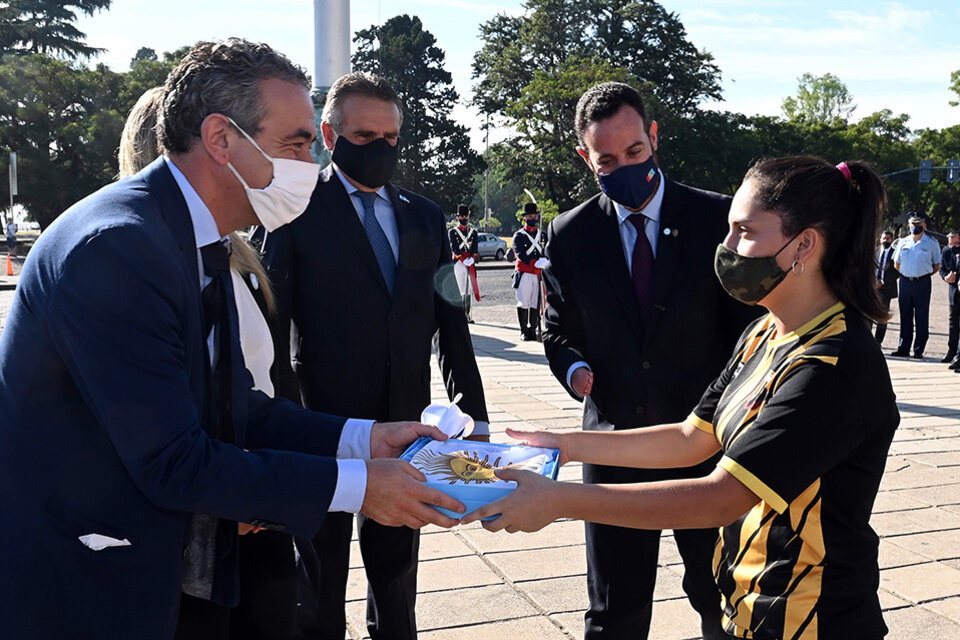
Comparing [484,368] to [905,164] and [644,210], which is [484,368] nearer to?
[644,210]

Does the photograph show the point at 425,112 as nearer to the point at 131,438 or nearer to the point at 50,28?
the point at 50,28

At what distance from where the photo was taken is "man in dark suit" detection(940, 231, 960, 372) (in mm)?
12000

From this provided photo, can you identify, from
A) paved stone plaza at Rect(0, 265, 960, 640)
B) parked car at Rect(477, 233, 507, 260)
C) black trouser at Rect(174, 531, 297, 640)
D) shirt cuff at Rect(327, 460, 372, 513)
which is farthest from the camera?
parked car at Rect(477, 233, 507, 260)

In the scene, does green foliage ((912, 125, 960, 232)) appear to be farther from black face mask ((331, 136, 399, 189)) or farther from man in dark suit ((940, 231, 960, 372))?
black face mask ((331, 136, 399, 189))

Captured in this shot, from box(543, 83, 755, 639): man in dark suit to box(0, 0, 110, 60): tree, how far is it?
194ft

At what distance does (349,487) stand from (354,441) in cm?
48

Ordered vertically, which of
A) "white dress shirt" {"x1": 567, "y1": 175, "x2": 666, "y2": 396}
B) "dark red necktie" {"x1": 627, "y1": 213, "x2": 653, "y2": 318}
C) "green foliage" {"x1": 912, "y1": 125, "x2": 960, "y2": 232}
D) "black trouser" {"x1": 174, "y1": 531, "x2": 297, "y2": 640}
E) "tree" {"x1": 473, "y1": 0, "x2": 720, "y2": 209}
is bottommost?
"black trouser" {"x1": 174, "y1": 531, "x2": 297, "y2": 640}

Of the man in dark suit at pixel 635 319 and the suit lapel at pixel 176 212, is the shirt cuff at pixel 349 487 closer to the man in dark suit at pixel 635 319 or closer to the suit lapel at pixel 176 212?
the suit lapel at pixel 176 212

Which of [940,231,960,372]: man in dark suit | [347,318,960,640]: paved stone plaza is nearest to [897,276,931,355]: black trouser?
[940,231,960,372]: man in dark suit

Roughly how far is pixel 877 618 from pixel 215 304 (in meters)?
1.72

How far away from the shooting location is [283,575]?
7.72ft

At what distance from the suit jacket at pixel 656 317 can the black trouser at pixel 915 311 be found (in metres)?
10.8

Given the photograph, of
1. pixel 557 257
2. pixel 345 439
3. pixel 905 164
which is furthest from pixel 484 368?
pixel 905 164

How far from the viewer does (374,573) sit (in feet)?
10.5
